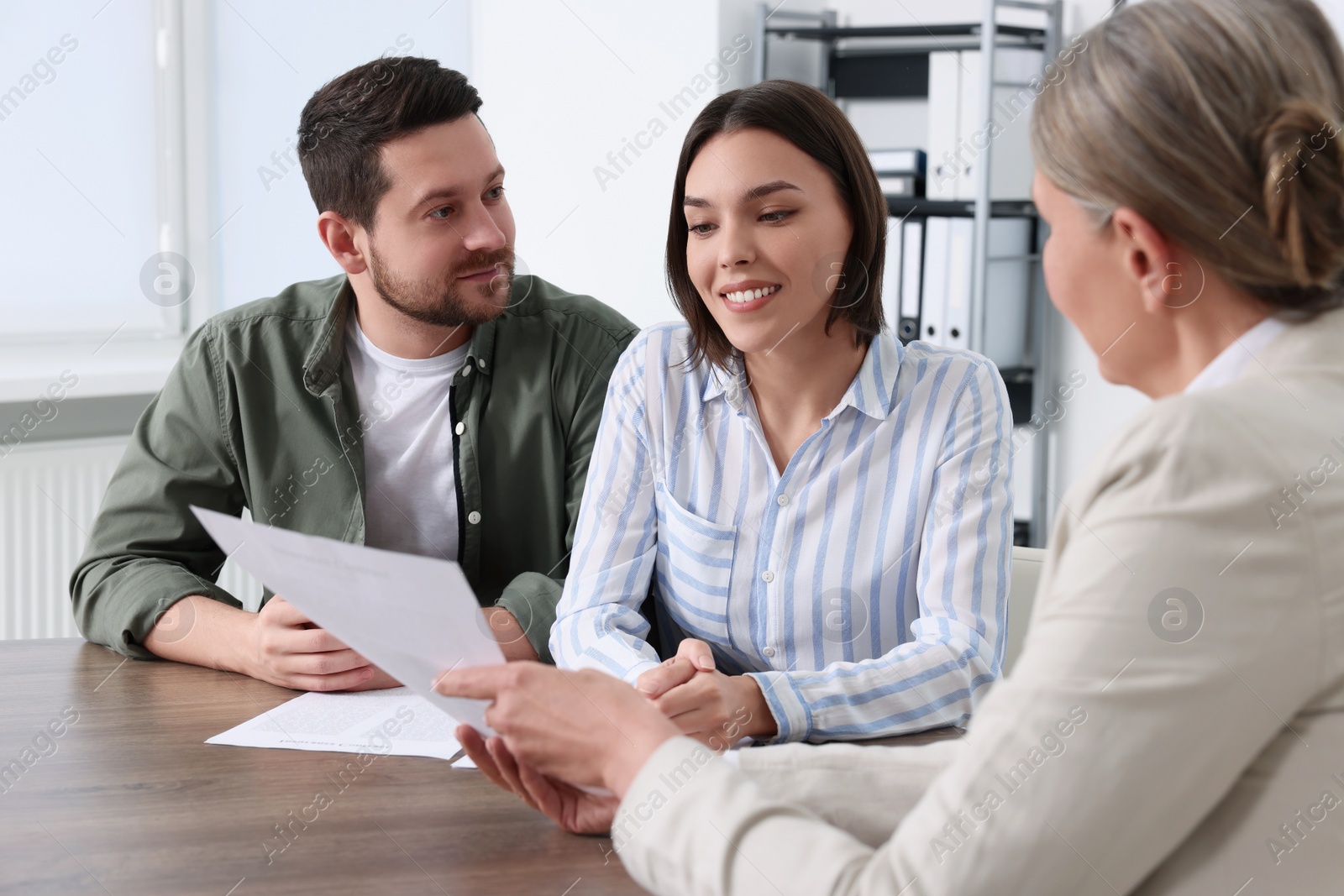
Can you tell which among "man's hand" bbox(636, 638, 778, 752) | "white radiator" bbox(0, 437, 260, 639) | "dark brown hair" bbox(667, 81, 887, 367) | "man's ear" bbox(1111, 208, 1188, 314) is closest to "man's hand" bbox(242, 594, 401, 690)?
"man's hand" bbox(636, 638, 778, 752)

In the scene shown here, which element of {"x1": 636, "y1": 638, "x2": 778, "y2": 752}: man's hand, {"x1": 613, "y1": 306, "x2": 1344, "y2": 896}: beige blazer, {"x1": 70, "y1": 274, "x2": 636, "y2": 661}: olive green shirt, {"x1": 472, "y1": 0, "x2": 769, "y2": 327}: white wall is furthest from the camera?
{"x1": 472, "y1": 0, "x2": 769, "y2": 327}: white wall

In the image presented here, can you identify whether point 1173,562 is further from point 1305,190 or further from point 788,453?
point 788,453

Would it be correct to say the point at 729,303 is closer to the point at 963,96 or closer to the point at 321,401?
the point at 321,401

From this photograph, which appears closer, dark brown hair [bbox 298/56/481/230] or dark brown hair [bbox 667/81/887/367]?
dark brown hair [bbox 667/81/887/367]

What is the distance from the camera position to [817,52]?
3676 millimetres

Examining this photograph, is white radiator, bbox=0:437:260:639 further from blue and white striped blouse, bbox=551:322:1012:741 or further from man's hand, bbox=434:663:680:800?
man's hand, bbox=434:663:680:800

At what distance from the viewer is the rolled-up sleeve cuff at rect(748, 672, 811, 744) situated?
1134 mm

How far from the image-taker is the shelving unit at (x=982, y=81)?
3.15 metres

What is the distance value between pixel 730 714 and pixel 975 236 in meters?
2.34

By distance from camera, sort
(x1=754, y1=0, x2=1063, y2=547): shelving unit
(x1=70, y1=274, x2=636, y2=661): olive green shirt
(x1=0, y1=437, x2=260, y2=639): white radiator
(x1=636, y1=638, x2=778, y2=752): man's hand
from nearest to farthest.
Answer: (x1=636, y1=638, x2=778, y2=752): man's hand
(x1=70, y1=274, x2=636, y2=661): olive green shirt
(x1=0, y1=437, x2=260, y2=639): white radiator
(x1=754, y1=0, x2=1063, y2=547): shelving unit

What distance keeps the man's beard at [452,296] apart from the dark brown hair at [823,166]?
34 cm

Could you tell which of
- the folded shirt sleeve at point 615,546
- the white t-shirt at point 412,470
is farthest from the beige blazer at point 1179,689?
the white t-shirt at point 412,470

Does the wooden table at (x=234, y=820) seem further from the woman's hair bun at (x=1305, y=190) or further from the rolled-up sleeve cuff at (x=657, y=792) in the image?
the woman's hair bun at (x=1305, y=190)

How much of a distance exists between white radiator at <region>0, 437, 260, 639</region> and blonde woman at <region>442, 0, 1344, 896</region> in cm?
255
